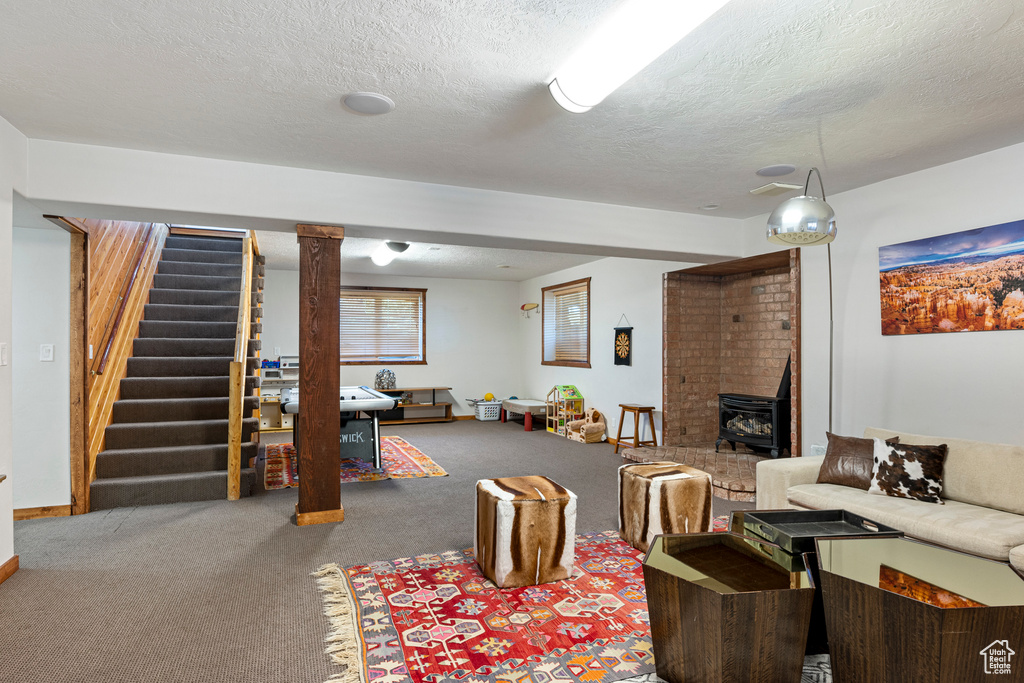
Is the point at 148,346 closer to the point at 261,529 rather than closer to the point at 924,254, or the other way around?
the point at 261,529

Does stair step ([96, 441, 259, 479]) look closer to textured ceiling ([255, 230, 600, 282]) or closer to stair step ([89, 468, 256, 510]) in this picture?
stair step ([89, 468, 256, 510])

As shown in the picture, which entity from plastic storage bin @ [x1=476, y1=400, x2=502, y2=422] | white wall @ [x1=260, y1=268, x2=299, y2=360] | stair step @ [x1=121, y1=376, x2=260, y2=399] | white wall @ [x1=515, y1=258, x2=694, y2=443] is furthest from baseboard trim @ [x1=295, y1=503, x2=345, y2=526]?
plastic storage bin @ [x1=476, y1=400, x2=502, y2=422]

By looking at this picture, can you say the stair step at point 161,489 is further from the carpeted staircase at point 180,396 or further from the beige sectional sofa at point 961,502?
the beige sectional sofa at point 961,502

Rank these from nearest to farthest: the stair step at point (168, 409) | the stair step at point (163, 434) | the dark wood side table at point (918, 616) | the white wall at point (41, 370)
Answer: the dark wood side table at point (918, 616), the white wall at point (41, 370), the stair step at point (163, 434), the stair step at point (168, 409)

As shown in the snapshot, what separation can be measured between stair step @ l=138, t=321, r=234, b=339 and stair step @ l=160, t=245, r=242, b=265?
4.09 feet

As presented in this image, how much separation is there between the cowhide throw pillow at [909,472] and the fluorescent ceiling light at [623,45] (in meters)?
2.69

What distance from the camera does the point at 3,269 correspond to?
3045mm

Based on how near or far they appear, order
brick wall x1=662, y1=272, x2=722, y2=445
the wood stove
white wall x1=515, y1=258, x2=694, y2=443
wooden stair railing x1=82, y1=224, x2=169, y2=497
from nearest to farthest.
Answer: wooden stair railing x1=82, y1=224, x2=169, y2=497, the wood stove, brick wall x1=662, y1=272, x2=722, y2=445, white wall x1=515, y1=258, x2=694, y2=443

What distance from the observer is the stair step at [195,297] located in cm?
626

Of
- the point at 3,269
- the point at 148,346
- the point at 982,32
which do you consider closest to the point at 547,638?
the point at 982,32

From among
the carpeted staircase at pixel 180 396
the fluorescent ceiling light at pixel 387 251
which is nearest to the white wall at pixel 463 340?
the fluorescent ceiling light at pixel 387 251

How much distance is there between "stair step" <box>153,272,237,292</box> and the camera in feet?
21.2

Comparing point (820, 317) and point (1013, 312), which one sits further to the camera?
point (820, 317)

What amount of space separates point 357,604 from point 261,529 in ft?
4.91
